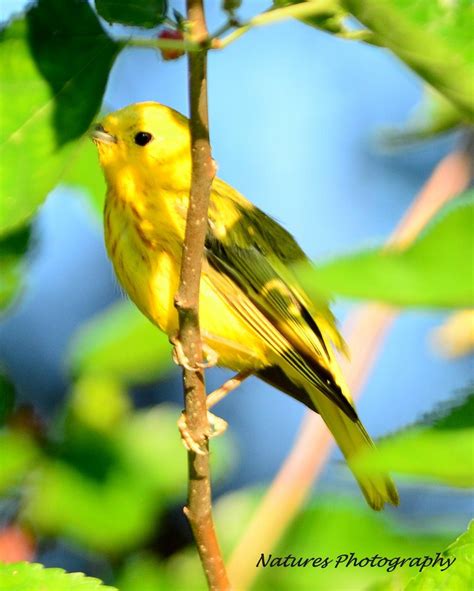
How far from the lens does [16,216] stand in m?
1.25

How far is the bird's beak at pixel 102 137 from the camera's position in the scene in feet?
9.16

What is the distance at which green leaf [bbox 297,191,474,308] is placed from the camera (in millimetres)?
651

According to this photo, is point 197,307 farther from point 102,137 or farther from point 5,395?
point 102,137

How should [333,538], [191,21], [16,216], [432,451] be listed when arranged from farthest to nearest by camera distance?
[333,538] < [16,216] < [191,21] < [432,451]

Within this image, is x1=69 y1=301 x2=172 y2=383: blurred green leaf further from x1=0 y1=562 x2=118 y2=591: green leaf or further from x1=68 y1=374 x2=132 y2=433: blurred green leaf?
x1=0 y1=562 x2=118 y2=591: green leaf

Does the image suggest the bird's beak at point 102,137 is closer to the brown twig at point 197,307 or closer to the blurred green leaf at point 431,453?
the brown twig at point 197,307

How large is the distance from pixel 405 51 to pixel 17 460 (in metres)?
1.40

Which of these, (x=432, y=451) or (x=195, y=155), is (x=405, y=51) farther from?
(x=195, y=155)

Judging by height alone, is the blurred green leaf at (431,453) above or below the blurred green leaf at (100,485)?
above

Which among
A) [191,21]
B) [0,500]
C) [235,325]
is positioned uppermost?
[191,21]

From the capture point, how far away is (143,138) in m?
2.86

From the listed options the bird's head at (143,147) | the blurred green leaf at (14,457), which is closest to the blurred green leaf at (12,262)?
the blurred green leaf at (14,457)

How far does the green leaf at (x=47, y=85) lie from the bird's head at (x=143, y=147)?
4.86 feet

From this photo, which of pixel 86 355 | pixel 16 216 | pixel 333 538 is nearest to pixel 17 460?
pixel 86 355
